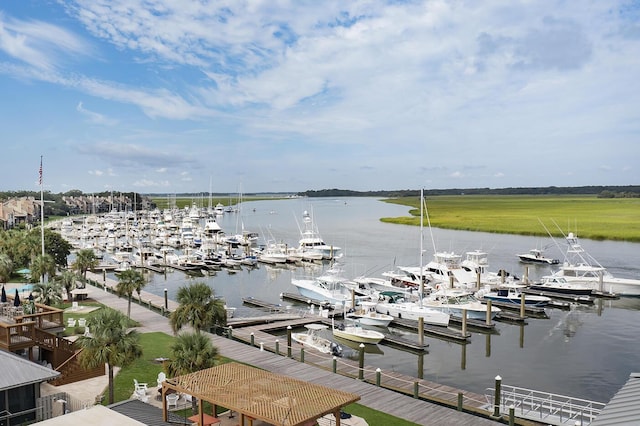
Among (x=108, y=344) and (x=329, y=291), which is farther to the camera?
(x=329, y=291)

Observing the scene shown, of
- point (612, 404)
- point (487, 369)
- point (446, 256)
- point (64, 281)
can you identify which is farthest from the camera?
point (446, 256)

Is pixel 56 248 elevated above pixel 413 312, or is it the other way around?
pixel 56 248

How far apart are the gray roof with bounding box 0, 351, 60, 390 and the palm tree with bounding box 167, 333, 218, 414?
4.48 metres

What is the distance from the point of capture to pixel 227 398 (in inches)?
637

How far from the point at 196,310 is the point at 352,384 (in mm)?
9440

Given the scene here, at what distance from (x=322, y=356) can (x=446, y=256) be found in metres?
42.7

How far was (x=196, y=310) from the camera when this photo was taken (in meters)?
28.5

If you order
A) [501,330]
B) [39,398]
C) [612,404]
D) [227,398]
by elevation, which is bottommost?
[501,330]

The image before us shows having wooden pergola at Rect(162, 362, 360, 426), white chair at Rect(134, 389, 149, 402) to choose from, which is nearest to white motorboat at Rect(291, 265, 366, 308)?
white chair at Rect(134, 389, 149, 402)

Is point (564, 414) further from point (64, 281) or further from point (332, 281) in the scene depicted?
point (64, 281)

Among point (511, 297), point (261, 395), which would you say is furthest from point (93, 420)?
point (511, 297)

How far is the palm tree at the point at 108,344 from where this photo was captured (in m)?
20.7

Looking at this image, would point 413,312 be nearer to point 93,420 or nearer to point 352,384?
point 352,384

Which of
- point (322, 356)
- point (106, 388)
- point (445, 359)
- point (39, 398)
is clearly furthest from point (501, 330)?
point (39, 398)
